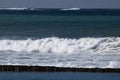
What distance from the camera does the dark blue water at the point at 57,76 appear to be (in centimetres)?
2736

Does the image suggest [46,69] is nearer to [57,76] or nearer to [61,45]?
[57,76]

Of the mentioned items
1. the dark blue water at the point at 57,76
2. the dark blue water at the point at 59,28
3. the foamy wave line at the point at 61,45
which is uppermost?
the dark blue water at the point at 57,76

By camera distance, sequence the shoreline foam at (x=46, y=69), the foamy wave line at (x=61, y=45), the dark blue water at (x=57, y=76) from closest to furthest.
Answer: the dark blue water at (x=57, y=76), the shoreline foam at (x=46, y=69), the foamy wave line at (x=61, y=45)

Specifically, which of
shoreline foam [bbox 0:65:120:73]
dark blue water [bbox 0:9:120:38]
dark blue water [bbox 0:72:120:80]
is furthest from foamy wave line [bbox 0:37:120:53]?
dark blue water [bbox 0:72:120:80]

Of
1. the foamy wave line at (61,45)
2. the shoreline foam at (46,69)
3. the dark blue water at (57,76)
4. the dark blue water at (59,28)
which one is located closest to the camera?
the dark blue water at (57,76)

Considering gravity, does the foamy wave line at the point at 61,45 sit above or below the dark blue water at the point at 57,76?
below

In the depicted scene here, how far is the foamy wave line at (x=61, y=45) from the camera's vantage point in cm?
3962

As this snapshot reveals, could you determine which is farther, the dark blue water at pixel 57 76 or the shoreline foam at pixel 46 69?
the shoreline foam at pixel 46 69

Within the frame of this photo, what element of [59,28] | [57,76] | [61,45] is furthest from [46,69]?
[59,28]

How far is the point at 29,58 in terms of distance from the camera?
114 ft

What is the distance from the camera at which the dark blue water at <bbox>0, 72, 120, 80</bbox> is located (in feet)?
89.8

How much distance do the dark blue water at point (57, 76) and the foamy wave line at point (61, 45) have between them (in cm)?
987

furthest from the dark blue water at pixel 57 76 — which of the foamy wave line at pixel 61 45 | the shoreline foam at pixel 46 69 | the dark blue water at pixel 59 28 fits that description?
the dark blue water at pixel 59 28

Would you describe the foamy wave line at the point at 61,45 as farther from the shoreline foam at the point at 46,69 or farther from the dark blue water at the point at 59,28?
the shoreline foam at the point at 46,69
